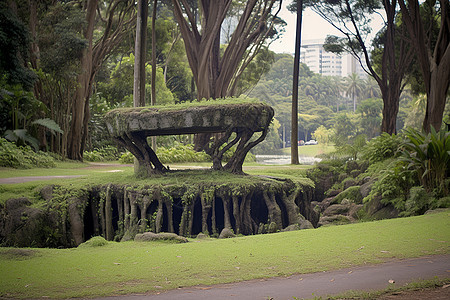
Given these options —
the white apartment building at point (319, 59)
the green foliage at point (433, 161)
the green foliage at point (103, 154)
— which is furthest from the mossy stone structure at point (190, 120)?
the white apartment building at point (319, 59)

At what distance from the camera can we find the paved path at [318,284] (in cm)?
489

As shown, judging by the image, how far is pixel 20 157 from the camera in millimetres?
18562

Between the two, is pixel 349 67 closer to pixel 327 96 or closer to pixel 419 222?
pixel 327 96

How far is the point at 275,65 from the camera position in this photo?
89250mm

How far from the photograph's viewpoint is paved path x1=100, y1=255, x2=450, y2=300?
16.0ft

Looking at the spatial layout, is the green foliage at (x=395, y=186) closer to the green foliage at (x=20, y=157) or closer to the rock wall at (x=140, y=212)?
the rock wall at (x=140, y=212)

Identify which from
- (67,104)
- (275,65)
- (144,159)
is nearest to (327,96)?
(275,65)

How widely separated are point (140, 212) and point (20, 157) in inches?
383

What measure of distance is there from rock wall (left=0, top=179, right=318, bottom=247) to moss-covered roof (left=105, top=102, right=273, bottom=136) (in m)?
1.44

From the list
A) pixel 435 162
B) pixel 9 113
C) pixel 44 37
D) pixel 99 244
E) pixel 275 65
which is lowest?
pixel 99 244

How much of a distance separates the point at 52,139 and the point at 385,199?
17057 mm

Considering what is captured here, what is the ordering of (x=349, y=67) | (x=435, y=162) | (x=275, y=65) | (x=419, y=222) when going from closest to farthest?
(x=419, y=222) < (x=435, y=162) < (x=275, y=65) < (x=349, y=67)

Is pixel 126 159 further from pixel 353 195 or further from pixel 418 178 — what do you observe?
pixel 418 178

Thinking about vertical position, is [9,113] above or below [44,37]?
below
